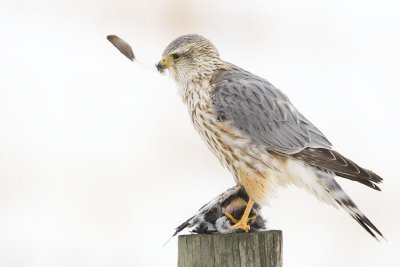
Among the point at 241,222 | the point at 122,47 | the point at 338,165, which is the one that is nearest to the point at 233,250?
the point at 241,222

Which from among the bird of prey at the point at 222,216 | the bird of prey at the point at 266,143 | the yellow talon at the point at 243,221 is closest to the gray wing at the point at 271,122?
the bird of prey at the point at 266,143

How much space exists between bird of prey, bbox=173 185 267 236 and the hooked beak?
3.54 feet

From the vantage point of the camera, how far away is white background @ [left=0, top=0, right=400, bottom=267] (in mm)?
6875

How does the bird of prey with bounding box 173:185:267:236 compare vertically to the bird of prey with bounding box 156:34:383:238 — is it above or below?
below

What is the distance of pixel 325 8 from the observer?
32.7 feet

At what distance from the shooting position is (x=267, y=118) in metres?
4.59

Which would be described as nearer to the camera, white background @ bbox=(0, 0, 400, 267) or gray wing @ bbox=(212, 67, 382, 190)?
gray wing @ bbox=(212, 67, 382, 190)

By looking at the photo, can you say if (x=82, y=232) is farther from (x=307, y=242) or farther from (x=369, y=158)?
(x=369, y=158)

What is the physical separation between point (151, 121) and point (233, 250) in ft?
15.0

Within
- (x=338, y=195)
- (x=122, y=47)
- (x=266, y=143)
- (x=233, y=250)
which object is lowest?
(x=233, y=250)

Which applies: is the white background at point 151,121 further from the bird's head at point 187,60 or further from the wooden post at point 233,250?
the wooden post at point 233,250

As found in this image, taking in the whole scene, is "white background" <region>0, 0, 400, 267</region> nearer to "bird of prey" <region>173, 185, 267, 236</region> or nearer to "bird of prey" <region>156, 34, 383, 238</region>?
"bird of prey" <region>156, 34, 383, 238</region>

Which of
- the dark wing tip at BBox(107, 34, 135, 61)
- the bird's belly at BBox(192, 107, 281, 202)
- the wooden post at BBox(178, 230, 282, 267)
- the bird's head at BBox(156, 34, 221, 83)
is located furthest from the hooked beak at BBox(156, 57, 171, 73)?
the wooden post at BBox(178, 230, 282, 267)

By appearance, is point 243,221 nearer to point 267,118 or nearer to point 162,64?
point 267,118
